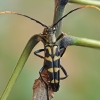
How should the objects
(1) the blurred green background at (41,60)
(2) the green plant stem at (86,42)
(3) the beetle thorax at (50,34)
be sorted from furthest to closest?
(1) the blurred green background at (41,60)
(3) the beetle thorax at (50,34)
(2) the green plant stem at (86,42)

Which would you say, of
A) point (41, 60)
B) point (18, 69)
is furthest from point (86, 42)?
point (41, 60)

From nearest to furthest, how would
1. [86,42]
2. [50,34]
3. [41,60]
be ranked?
1. [86,42]
2. [50,34]
3. [41,60]

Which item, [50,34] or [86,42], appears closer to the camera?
[86,42]

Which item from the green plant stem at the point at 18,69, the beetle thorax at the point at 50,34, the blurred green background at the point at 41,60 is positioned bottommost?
the green plant stem at the point at 18,69

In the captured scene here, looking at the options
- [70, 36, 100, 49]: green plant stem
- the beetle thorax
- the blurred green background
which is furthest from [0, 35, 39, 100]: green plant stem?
the blurred green background

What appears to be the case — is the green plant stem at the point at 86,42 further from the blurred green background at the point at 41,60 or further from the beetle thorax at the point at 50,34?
the blurred green background at the point at 41,60

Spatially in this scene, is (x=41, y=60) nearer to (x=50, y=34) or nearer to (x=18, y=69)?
(x=50, y=34)

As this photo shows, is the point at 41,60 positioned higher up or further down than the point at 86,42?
higher up

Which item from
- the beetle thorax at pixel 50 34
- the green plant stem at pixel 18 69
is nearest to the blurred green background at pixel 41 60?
the beetle thorax at pixel 50 34
